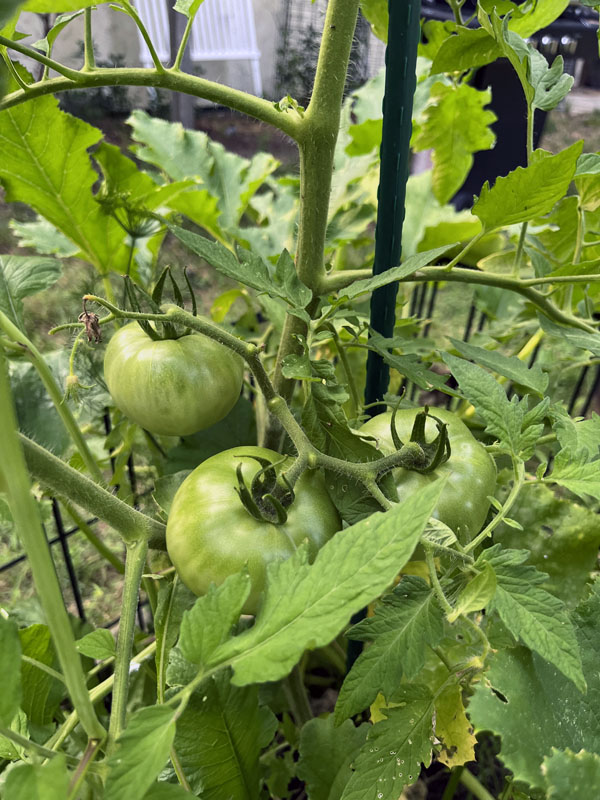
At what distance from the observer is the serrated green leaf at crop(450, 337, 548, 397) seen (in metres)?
0.45

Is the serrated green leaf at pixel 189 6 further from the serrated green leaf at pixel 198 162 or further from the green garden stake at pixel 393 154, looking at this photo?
the serrated green leaf at pixel 198 162

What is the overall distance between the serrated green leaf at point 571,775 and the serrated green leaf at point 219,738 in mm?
219

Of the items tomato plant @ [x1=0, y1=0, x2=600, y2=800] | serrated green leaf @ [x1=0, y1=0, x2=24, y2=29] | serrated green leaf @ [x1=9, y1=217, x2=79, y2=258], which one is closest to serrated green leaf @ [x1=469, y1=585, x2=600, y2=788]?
tomato plant @ [x1=0, y1=0, x2=600, y2=800]

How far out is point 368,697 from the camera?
13.1 inches

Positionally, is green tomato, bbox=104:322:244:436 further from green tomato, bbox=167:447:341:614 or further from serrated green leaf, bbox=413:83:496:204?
serrated green leaf, bbox=413:83:496:204

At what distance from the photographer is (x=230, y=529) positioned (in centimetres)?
37

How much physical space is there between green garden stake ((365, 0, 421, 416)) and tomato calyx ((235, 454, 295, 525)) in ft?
0.54

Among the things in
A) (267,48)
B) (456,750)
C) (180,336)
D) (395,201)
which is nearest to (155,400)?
(180,336)

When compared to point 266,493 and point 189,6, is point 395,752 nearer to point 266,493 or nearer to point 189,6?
point 266,493

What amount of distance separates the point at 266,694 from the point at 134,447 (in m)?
0.31

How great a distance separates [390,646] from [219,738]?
180mm

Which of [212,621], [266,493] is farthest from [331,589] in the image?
[266,493]

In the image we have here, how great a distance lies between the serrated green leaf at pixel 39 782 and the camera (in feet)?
0.67

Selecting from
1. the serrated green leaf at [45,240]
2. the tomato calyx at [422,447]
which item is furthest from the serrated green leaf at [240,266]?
the serrated green leaf at [45,240]
